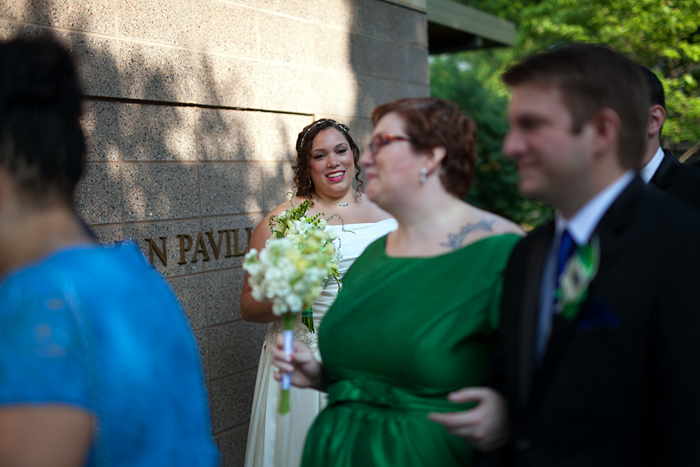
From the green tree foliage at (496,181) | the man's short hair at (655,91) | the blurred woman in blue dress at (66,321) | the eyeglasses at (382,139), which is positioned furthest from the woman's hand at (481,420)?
the green tree foliage at (496,181)

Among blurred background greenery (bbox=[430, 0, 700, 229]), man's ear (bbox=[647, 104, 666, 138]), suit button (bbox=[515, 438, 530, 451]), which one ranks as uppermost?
blurred background greenery (bbox=[430, 0, 700, 229])

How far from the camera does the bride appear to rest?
3857 mm

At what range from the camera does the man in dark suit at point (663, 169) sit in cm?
333

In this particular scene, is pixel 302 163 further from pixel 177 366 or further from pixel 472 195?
pixel 472 195

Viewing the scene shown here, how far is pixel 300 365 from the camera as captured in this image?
7.36 ft

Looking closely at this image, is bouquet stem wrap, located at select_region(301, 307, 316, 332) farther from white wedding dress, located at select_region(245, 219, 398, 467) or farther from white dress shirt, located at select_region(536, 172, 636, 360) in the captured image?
white dress shirt, located at select_region(536, 172, 636, 360)

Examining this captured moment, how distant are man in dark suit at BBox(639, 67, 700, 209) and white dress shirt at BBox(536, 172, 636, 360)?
1910mm

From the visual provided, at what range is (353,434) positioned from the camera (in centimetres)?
208

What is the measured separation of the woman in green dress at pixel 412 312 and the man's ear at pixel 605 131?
1.74ft

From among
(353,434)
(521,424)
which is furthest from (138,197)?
(521,424)

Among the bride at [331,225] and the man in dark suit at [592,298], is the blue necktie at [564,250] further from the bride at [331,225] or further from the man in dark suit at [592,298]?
the bride at [331,225]

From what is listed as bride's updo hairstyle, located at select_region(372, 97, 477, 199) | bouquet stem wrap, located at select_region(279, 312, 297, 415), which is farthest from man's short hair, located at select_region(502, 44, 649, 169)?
bouquet stem wrap, located at select_region(279, 312, 297, 415)

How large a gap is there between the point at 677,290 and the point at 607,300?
16cm

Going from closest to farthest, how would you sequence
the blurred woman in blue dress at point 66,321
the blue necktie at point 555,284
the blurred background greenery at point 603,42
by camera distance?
the blurred woman in blue dress at point 66,321 → the blue necktie at point 555,284 → the blurred background greenery at point 603,42
